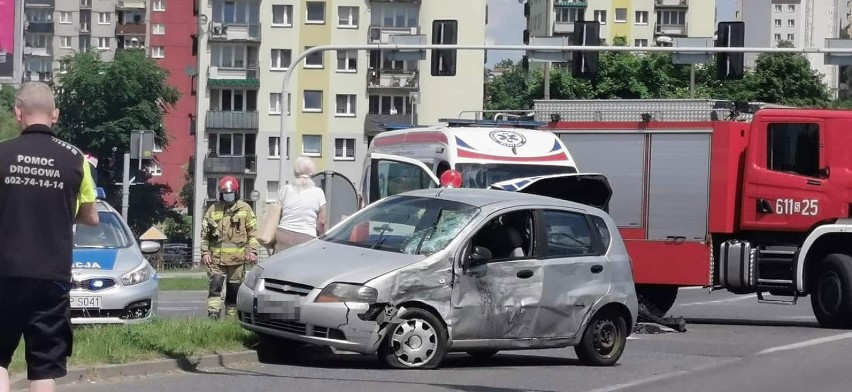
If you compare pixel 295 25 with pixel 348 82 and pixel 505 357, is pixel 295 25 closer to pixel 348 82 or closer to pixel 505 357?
pixel 348 82

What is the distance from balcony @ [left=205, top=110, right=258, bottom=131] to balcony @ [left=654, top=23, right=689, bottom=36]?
29.8 m

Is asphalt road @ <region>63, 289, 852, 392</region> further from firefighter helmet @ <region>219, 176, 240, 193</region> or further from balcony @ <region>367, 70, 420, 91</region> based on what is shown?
balcony @ <region>367, 70, 420, 91</region>

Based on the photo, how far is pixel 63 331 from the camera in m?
6.53

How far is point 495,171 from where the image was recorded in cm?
1995

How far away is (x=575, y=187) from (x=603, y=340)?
11.4 ft

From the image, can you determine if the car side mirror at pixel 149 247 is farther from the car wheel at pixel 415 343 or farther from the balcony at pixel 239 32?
the balcony at pixel 239 32

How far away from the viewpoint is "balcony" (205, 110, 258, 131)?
79.5 metres

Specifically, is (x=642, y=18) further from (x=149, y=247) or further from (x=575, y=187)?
(x=149, y=247)

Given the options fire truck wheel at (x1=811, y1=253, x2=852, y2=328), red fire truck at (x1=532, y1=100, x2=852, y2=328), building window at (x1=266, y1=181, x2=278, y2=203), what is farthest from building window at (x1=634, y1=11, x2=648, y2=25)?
fire truck wheel at (x1=811, y1=253, x2=852, y2=328)

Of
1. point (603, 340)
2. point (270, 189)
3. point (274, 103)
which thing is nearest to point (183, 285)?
point (603, 340)

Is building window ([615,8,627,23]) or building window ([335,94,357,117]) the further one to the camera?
building window ([615,8,627,23])

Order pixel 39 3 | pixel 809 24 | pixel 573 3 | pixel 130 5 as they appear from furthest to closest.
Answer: pixel 809 24, pixel 130 5, pixel 39 3, pixel 573 3

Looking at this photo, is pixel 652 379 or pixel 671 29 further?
pixel 671 29

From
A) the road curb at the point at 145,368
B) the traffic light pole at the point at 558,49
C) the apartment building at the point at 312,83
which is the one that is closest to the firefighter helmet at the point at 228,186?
the road curb at the point at 145,368
